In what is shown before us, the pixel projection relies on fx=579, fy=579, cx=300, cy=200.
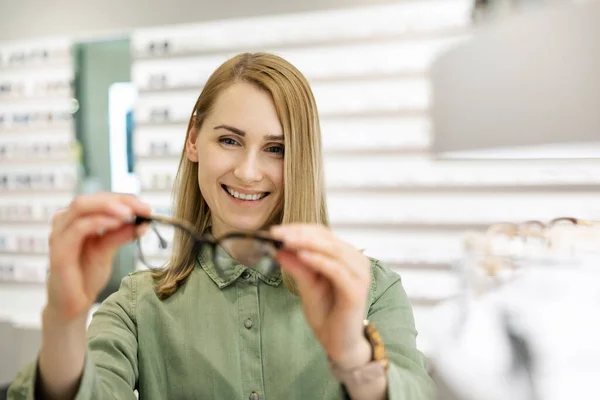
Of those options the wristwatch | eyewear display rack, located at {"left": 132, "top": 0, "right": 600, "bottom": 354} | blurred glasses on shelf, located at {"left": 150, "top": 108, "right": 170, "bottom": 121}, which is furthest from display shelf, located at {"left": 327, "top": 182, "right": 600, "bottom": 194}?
the wristwatch

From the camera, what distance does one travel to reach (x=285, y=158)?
1311 millimetres

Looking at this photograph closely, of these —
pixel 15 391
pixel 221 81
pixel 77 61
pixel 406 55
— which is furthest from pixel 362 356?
pixel 77 61

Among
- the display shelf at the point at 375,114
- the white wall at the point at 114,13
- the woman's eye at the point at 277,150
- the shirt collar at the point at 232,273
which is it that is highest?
the white wall at the point at 114,13

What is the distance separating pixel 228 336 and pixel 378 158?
2.24 m

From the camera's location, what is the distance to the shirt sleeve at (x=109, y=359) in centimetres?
95

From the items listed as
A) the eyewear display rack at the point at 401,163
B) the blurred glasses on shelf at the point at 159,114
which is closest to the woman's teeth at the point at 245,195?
the eyewear display rack at the point at 401,163

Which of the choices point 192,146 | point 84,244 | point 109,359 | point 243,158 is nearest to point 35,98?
point 192,146

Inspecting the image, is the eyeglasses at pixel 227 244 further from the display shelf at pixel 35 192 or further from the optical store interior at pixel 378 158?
the display shelf at pixel 35 192

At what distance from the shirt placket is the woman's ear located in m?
0.34

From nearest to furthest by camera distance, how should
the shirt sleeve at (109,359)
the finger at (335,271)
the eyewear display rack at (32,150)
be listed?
the finger at (335,271) → the shirt sleeve at (109,359) → the eyewear display rack at (32,150)

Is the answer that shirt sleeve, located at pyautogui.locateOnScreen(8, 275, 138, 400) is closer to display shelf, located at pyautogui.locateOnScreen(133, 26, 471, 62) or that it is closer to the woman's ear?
the woman's ear

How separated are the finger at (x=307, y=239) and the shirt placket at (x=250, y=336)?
53 centimetres

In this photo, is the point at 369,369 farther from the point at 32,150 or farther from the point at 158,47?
the point at 32,150

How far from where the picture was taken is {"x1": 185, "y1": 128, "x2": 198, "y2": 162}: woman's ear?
58.3 inches
